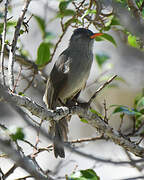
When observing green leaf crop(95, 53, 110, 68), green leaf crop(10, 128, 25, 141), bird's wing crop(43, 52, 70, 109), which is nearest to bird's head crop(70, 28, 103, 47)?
green leaf crop(95, 53, 110, 68)

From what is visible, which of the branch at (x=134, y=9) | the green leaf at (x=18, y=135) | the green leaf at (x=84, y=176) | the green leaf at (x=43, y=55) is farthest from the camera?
the green leaf at (x=43, y=55)

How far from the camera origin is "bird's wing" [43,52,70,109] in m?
3.84

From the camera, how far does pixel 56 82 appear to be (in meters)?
3.87

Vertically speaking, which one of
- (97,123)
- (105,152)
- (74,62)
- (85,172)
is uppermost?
(74,62)

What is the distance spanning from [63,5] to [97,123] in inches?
51.8

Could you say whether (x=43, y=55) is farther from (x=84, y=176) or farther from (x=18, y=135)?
(x=84, y=176)

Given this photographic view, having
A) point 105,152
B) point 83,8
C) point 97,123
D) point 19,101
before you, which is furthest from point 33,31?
point 19,101

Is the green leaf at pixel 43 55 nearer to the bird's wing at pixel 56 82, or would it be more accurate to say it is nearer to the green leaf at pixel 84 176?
the bird's wing at pixel 56 82

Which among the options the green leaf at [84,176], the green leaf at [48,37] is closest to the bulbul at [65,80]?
the green leaf at [48,37]

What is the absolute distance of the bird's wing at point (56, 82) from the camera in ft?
12.6

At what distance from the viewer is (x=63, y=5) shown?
3.58 m

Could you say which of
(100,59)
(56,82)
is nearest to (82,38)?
(100,59)

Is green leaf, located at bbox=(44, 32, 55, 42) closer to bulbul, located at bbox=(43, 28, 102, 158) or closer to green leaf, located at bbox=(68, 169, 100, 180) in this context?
bulbul, located at bbox=(43, 28, 102, 158)

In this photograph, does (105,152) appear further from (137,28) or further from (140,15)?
(137,28)
